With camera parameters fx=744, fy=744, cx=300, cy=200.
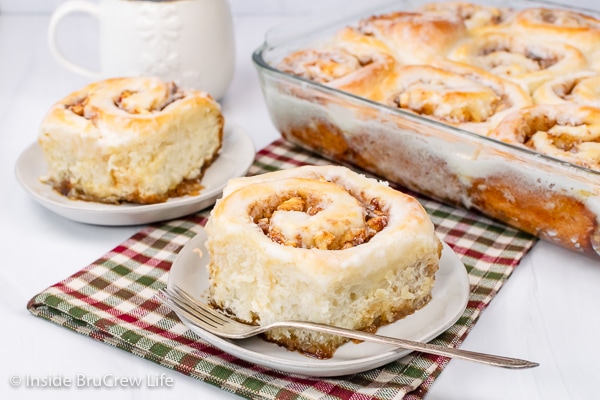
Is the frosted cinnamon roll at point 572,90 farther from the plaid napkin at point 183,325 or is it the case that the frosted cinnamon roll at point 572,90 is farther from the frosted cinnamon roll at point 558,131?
the plaid napkin at point 183,325

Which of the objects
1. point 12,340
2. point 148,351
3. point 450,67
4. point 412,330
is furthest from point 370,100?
point 12,340

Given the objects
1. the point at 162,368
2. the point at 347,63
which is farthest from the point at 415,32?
the point at 162,368

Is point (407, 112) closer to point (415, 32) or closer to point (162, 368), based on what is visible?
point (415, 32)

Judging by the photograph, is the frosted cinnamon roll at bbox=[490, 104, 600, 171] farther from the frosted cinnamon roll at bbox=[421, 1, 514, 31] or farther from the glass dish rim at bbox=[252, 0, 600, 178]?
the frosted cinnamon roll at bbox=[421, 1, 514, 31]

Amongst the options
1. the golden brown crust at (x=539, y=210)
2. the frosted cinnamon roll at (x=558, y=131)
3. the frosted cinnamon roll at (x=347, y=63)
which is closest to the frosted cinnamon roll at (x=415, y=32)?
the frosted cinnamon roll at (x=347, y=63)

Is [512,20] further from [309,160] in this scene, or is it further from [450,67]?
[309,160]

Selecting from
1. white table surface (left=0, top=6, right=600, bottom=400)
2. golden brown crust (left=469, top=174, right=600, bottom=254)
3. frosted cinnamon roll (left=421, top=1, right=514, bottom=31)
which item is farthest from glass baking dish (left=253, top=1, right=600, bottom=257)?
frosted cinnamon roll (left=421, top=1, right=514, bottom=31)
